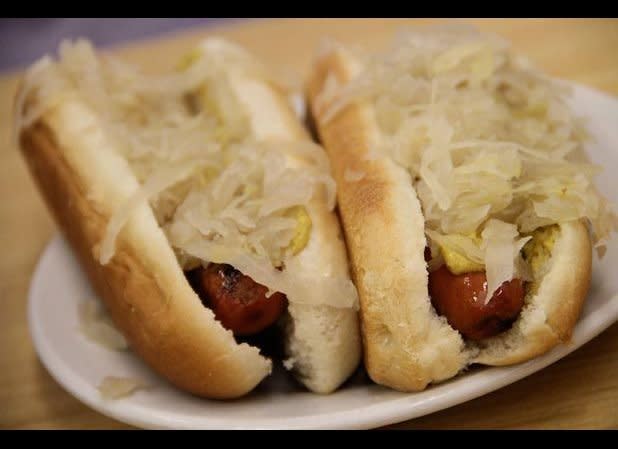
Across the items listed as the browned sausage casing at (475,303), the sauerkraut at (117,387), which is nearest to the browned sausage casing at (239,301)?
the sauerkraut at (117,387)

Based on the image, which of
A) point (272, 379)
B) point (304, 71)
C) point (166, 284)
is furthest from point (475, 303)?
point (304, 71)

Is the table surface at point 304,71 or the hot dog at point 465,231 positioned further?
the table surface at point 304,71

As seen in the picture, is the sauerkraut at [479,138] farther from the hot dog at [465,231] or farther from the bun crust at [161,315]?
the bun crust at [161,315]

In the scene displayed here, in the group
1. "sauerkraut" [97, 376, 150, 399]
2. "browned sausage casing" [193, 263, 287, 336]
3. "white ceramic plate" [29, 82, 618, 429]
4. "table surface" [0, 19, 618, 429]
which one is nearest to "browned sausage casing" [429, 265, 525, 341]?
"white ceramic plate" [29, 82, 618, 429]

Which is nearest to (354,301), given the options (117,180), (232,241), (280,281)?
(280,281)

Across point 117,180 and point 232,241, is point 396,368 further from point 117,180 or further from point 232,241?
point 117,180

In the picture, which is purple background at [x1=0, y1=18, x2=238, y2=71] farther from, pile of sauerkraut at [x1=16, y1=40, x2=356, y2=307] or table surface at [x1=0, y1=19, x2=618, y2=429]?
pile of sauerkraut at [x1=16, y1=40, x2=356, y2=307]
